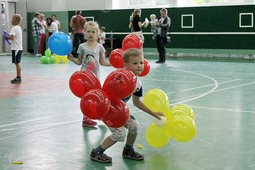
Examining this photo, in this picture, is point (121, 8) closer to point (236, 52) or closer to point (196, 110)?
point (236, 52)

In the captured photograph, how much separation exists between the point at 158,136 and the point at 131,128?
0.45m

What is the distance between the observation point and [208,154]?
18.0 feet

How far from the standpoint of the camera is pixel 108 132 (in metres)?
6.72

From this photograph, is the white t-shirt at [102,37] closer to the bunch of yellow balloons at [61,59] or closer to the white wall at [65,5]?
the white wall at [65,5]

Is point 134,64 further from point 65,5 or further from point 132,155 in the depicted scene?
point 65,5

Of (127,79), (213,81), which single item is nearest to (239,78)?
(213,81)

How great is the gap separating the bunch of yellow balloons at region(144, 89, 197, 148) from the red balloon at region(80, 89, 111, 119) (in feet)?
3.44

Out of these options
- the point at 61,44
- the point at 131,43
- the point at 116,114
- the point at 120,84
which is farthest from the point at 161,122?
the point at 61,44

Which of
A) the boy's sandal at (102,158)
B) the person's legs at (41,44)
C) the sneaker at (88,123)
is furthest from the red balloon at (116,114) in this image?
the person's legs at (41,44)

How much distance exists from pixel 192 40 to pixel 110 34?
4.63 meters

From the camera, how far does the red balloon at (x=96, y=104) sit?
4.49 metres

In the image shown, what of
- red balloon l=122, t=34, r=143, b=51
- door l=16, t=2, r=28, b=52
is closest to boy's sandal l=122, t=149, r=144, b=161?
red balloon l=122, t=34, r=143, b=51

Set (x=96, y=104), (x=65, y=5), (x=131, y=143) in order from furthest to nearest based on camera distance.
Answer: (x=65, y=5), (x=131, y=143), (x=96, y=104)

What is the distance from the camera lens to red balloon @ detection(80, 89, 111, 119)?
14.7 ft
